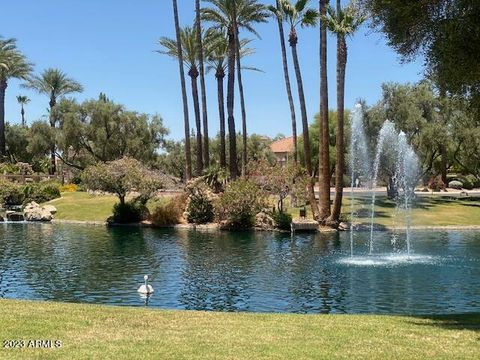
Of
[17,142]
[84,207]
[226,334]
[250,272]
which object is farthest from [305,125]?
[17,142]

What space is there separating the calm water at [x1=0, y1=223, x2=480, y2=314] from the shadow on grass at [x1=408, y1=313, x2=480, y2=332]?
313 centimetres

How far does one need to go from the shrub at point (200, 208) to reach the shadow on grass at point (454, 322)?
30.2 meters

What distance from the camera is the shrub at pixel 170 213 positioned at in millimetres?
42781

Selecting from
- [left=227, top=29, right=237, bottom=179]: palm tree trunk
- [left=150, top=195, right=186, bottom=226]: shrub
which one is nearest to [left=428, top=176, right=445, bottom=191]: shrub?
[left=227, top=29, right=237, bottom=179]: palm tree trunk

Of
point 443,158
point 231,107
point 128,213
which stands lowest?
point 128,213

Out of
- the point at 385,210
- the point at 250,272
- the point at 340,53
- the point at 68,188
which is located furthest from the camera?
the point at 68,188

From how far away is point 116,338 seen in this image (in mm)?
9102

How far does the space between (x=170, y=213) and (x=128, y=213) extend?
341 centimetres

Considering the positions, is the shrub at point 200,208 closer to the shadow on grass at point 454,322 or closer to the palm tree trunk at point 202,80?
the palm tree trunk at point 202,80

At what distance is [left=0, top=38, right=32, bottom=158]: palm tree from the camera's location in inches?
A: 2874

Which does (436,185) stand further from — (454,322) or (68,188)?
(454,322)

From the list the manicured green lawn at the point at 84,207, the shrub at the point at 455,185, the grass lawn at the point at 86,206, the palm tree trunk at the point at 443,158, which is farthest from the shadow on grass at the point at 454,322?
the shrub at the point at 455,185

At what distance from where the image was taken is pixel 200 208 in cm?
4241

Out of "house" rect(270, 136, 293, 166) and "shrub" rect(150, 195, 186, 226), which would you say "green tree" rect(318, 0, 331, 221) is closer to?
"shrub" rect(150, 195, 186, 226)
